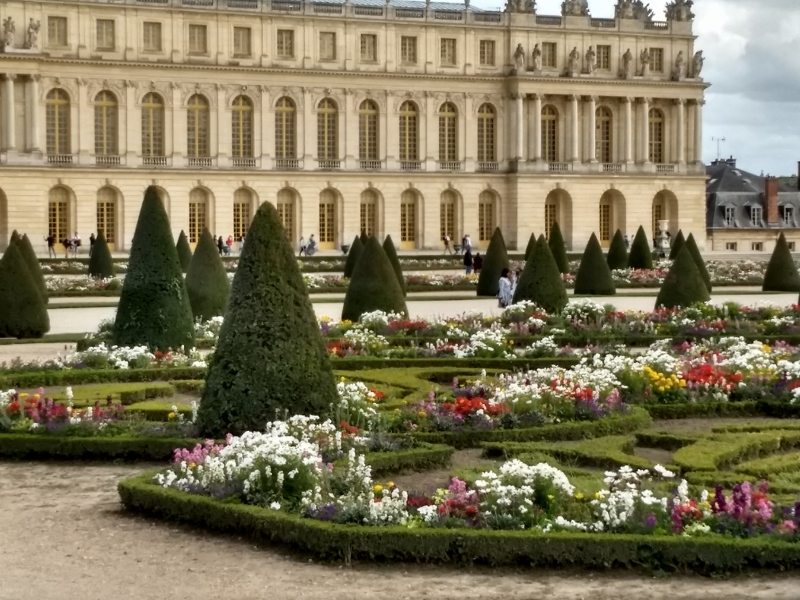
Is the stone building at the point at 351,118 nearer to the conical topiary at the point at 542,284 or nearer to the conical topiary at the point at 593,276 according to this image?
the conical topiary at the point at 593,276

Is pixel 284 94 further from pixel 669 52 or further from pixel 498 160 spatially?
pixel 669 52

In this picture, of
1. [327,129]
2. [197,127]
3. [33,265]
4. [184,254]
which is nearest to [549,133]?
[327,129]

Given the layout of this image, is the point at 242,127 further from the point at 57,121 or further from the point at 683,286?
the point at 683,286

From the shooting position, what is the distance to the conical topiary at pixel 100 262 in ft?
121

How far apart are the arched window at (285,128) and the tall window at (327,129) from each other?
101 cm

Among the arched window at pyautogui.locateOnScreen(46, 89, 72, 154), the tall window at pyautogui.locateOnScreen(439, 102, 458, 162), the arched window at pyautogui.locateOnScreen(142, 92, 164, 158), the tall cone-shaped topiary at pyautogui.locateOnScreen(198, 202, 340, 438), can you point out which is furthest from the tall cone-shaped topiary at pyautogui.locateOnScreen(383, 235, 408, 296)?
the tall window at pyautogui.locateOnScreen(439, 102, 458, 162)

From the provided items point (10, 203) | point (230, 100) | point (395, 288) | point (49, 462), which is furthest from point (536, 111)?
point (49, 462)

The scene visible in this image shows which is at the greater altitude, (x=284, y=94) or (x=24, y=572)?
(x=284, y=94)

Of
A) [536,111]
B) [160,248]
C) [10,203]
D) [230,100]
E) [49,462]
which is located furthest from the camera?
[536,111]

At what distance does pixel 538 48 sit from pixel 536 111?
2.47m

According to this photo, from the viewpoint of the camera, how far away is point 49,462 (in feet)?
41.7

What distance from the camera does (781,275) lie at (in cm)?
3472

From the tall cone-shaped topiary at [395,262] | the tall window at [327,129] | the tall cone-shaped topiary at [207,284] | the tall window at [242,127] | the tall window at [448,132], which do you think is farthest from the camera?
the tall window at [448,132]

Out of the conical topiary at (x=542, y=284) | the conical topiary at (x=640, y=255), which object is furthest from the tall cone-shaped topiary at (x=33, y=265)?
the conical topiary at (x=640, y=255)
